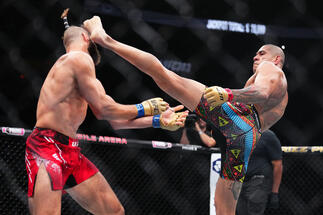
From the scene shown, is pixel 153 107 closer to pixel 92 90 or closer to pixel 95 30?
pixel 92 90

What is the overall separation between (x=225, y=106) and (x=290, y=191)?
204 centimetres

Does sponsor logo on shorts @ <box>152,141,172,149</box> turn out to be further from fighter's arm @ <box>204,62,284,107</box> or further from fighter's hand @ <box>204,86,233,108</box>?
fighter's hand @ <box>204,86,233,108</box>

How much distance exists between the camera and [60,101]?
192cm

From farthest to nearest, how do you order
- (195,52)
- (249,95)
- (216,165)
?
(195,52), (216,165), (249,95)

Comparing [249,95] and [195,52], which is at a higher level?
[195,52]

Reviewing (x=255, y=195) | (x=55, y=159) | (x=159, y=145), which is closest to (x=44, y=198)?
(x=55, y=159)

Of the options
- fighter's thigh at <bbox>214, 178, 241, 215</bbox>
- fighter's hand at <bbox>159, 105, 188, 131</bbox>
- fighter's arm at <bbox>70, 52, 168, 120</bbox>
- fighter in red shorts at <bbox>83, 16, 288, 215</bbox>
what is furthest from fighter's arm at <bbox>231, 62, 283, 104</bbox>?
fighter's arm at <bbox>70, 52, 168, 120</bbox>

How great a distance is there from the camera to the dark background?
4301 millimetres

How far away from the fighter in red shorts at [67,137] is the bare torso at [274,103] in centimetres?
84

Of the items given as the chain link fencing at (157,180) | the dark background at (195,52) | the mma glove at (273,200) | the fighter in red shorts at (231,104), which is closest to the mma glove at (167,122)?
the fighter in red shorts at (231,104)

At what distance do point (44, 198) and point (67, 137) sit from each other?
13.0 inches

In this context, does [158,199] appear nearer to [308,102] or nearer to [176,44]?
[176,44]

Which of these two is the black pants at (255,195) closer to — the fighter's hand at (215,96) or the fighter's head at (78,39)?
the fighter's hand at (215,96)

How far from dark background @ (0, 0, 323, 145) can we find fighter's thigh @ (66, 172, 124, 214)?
2.50 m
